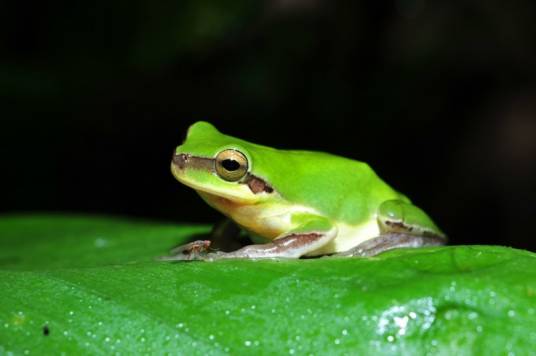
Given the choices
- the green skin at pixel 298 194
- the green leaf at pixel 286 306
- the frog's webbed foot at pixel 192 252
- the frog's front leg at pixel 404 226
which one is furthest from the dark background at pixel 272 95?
the green leaf at pixel 286 306

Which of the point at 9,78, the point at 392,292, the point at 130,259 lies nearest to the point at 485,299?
the point at 392,292

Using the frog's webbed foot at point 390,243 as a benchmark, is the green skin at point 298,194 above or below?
above

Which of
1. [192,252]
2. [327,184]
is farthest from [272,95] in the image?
[192,252]

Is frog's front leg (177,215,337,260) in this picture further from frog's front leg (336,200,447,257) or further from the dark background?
the dark background

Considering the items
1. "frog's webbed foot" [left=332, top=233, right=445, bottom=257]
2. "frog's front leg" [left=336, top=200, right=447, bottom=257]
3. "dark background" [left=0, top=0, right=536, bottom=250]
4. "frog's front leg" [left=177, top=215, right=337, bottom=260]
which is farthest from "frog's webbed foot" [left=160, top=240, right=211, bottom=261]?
"dark background" [left=0, top=0, right=536, bottom=250]

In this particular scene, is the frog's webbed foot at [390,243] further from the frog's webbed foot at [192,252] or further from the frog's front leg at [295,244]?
the frog's webbed foot at [192,252]

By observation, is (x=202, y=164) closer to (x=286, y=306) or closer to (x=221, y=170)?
(x=221, y=170)

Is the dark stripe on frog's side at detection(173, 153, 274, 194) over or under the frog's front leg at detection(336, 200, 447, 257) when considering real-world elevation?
over
